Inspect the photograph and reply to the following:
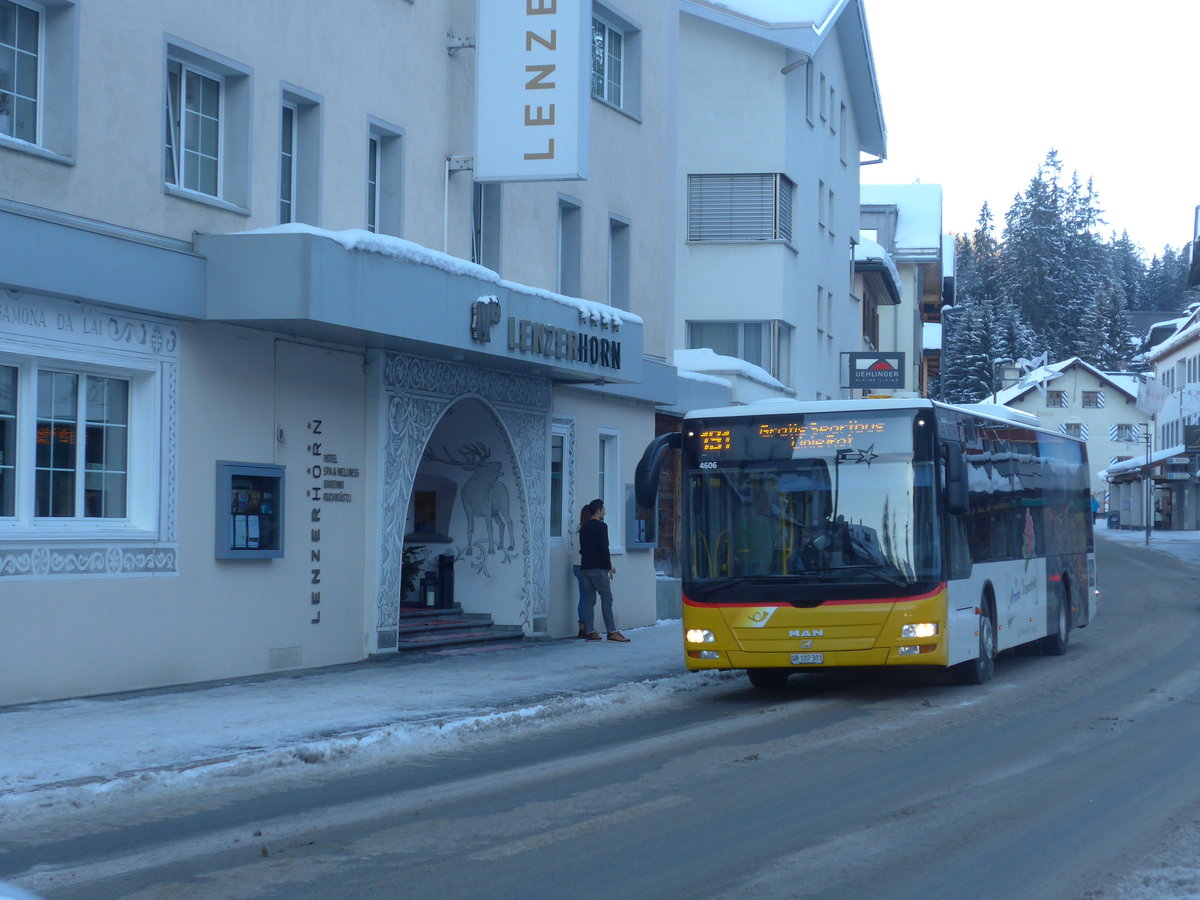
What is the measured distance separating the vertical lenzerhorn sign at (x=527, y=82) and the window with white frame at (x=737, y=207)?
17.2 m

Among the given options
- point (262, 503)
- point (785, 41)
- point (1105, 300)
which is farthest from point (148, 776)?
point (1105, 300)

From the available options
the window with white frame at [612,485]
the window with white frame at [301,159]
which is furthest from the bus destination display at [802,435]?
the window with white frame at [612,485]

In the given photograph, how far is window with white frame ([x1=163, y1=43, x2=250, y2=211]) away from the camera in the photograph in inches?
584

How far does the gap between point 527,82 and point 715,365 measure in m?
12.4

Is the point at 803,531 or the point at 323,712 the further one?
the point at 803,531

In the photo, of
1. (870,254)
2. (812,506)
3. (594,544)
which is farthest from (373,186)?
(870,254)

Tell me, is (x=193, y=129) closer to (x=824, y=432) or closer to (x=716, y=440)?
(x=716, y=440)

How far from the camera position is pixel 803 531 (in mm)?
14828

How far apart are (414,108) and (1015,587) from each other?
8613 mm

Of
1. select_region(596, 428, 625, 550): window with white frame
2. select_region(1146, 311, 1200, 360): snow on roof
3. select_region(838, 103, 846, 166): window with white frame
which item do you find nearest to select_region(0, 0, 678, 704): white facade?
select_region(596, 428, 625, 550): window with white frame

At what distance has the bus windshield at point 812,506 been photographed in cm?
1462

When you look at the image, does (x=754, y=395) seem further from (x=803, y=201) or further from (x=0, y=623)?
(x=0, y=623)

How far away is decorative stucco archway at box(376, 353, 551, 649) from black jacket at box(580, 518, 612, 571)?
22.0 inches

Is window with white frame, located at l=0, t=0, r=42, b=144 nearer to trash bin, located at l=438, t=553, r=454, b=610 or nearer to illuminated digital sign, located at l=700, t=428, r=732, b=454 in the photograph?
illuminated digital sign, located at l=700, t=428, r=732, b=454
